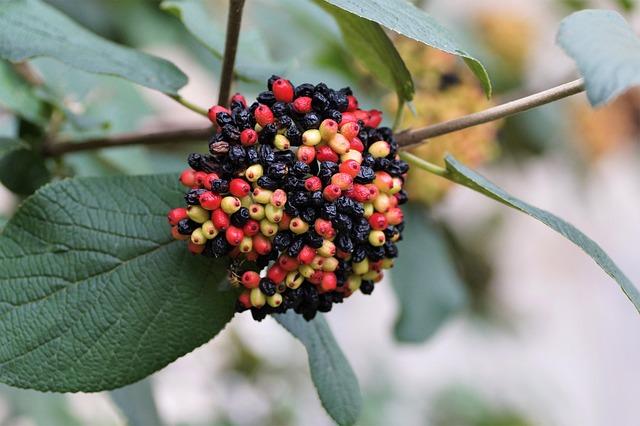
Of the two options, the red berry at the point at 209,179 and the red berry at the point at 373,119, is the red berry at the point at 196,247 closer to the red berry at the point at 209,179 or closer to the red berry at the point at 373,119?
the red berry at the point at 209,179

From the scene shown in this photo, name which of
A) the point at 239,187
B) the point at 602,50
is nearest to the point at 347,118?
the point at 239,187

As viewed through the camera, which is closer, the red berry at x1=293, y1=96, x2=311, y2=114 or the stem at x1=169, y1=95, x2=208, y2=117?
the red berry at x1=293, y1=96, x2=311, y2=114

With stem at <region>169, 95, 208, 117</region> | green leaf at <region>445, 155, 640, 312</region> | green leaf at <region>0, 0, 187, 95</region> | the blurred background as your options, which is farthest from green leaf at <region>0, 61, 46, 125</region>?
green leaf at <region>445, 155, 640, 312</region>

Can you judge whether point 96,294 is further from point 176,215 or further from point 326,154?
point 326,154

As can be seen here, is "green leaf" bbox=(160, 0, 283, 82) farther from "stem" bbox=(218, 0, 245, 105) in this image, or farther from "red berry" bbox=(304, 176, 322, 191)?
"red berry" bbox=(304, 176, 322, 191)

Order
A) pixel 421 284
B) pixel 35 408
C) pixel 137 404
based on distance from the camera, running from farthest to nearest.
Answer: pixel 35 408, pixel 421 284, pixel 137 404
